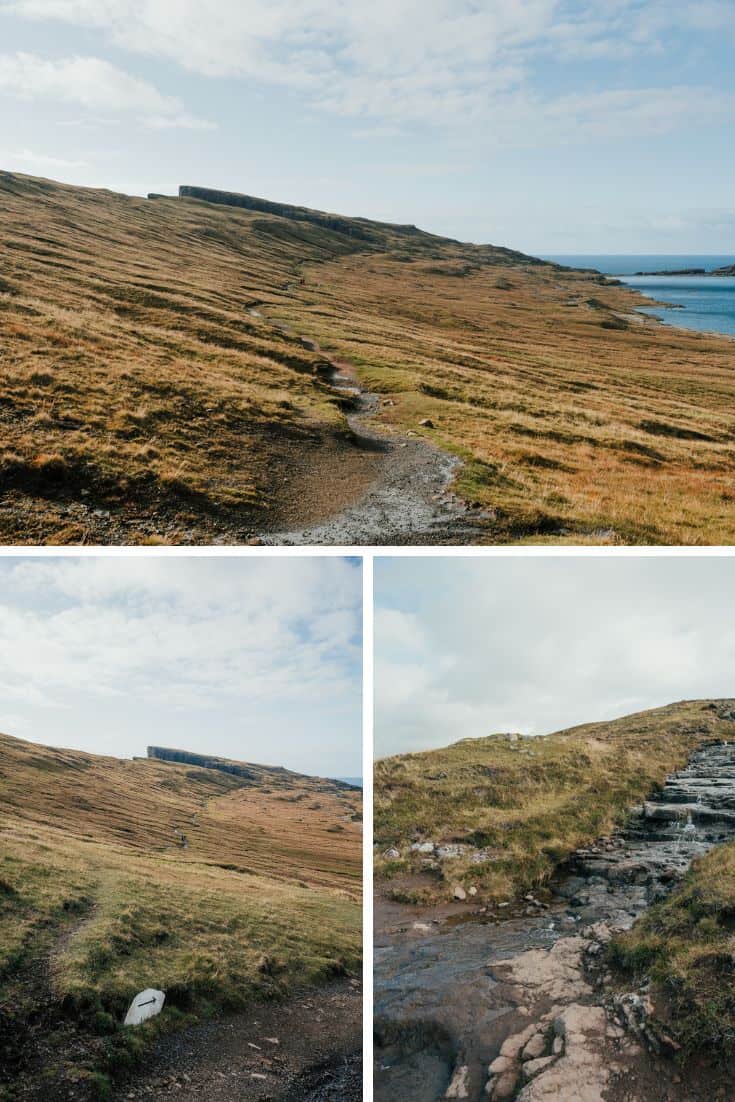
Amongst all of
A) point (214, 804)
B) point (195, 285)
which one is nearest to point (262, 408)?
point (214, 804)

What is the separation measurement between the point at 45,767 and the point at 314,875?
4.61 metres

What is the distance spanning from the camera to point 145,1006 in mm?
7684

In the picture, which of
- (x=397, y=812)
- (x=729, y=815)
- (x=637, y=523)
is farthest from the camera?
(x=637, y=523)

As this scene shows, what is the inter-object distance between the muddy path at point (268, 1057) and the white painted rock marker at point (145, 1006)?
32 cm

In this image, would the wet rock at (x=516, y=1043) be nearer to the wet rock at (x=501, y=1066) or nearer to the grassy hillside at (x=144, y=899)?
the wet rock at (x=501, y=1066)

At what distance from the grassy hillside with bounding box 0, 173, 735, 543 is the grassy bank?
9.23m

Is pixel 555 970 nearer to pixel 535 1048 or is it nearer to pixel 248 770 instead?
pixel 535 1048

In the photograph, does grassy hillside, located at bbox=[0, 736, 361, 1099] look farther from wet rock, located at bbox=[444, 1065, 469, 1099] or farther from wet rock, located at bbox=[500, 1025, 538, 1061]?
wet rock, located at bbox=[500, 1025, 538, 1061]

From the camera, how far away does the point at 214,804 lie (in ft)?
41.5

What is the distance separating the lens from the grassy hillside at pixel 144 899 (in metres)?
7.35

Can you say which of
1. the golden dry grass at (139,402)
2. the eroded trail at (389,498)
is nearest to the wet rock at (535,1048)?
the eroded trail at (389,498)

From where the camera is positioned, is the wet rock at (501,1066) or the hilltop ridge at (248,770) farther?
the hilltop ridge at (248,770)

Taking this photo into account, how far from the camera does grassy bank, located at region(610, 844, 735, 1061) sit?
6613 millimetres

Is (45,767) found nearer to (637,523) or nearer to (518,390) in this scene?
(637,523)
